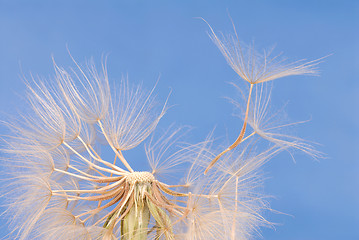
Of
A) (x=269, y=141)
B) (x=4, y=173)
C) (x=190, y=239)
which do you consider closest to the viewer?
(x=190, y=239)

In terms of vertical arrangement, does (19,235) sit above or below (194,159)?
below

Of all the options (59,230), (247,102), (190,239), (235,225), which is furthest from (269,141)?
(59,230)

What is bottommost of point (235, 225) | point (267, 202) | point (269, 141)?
point (235, 225)

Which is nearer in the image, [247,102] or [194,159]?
[247,102]

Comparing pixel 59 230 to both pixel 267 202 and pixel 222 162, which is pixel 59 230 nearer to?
pixel 222 162

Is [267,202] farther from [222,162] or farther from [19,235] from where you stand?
[19,235]

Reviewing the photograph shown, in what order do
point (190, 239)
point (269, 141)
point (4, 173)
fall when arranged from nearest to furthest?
point (190, 239) < point (269, 141) < point (4, 173)
